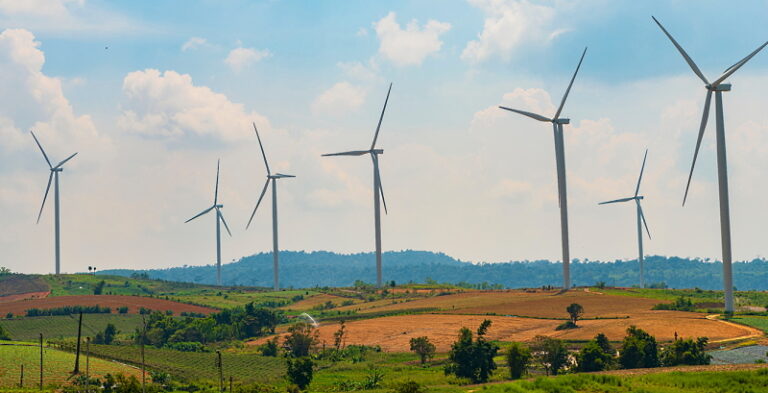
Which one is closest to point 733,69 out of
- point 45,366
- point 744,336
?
point 744,336

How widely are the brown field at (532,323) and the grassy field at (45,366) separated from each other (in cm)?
3785

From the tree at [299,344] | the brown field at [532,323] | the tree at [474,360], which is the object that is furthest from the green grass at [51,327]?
the tree at [474,360]

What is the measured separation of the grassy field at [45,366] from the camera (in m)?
119

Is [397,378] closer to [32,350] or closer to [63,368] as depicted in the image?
[63,368]

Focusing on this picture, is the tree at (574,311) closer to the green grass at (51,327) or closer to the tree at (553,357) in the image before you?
the tree at (553,357)

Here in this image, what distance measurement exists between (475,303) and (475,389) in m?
95.0

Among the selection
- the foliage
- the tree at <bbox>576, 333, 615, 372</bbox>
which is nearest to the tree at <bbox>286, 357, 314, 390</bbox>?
the tree at <bbox>576, 333, 615, 372</bbox>

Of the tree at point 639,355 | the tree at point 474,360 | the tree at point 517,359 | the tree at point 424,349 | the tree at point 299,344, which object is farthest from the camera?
the tree at point 299,344

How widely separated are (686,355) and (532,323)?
5049 cm

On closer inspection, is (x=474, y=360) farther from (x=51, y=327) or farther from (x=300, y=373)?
(x=51, y=327)

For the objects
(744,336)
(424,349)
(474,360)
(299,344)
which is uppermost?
(744,336)

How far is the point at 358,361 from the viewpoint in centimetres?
13512

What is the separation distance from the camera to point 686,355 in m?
110

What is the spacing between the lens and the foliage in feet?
359
